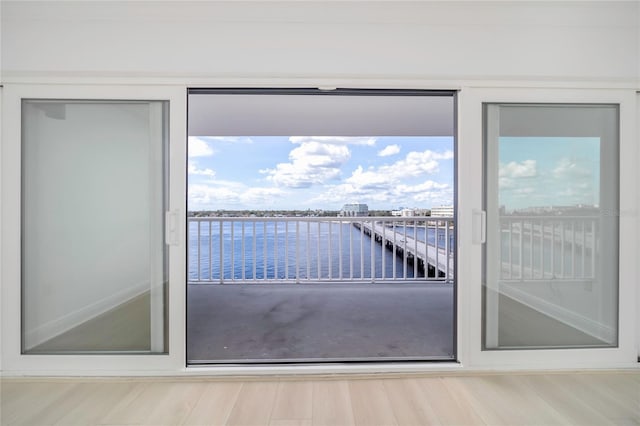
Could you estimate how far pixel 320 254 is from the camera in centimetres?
441

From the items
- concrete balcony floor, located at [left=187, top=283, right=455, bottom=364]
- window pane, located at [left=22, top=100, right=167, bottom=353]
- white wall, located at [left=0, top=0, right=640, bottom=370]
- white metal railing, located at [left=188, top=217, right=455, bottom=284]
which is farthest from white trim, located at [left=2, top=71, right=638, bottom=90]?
white metal railing, located at [left=188, top=217, right=455, bottom=284]

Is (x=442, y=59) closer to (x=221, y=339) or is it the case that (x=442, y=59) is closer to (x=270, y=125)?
(x=270, y=125)

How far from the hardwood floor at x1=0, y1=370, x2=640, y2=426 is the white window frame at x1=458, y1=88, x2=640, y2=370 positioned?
106 mm

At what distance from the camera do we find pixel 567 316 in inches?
83.3

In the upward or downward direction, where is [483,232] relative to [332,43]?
downward

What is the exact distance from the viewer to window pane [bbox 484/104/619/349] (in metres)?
2.07

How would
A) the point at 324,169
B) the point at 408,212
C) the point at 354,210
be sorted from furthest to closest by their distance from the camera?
the point at 324,169 < the point at 354,210 < the point at 408,212

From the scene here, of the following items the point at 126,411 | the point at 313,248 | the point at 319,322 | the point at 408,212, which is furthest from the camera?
the point at 408,212

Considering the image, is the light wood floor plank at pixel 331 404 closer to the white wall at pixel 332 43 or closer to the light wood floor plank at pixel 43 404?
the light wood floor plank at pixel 43 404

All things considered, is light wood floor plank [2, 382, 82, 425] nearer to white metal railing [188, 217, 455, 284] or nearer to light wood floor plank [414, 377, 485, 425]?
light wood floor plank [414, 377, 485, 425]

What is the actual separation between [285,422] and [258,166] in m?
4.81

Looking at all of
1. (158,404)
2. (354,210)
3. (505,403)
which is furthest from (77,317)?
(354,210)

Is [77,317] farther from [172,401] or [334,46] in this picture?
[334,46]

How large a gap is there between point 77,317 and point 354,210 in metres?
3.61
